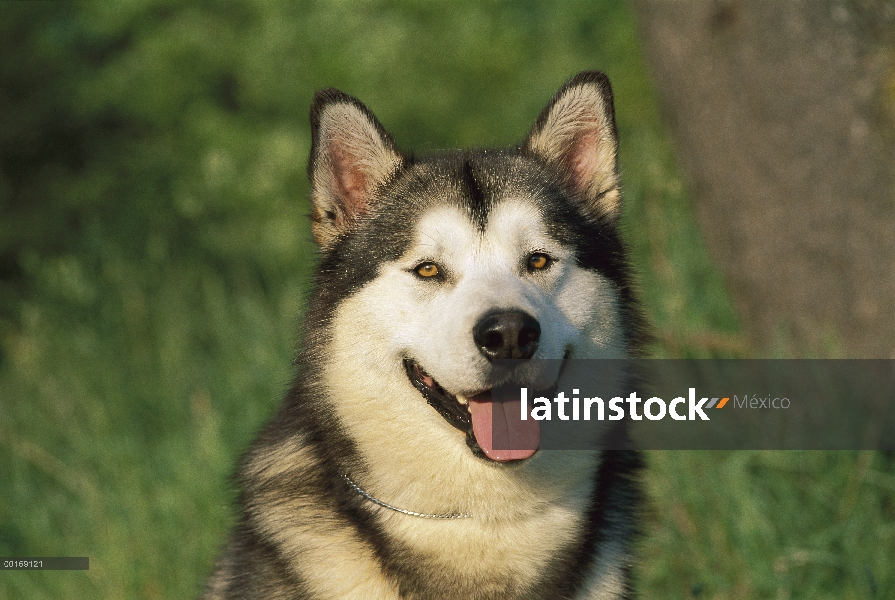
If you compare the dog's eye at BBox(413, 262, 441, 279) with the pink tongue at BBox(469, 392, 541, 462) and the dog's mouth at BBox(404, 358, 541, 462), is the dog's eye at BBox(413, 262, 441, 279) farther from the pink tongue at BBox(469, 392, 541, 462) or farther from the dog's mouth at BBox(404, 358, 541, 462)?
the pink tongue at BBox(469, 392, 541, 462)

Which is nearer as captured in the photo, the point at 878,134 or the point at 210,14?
the point at 878,134

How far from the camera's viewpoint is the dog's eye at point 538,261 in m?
2.71

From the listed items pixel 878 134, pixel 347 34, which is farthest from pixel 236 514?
pixel 347 34

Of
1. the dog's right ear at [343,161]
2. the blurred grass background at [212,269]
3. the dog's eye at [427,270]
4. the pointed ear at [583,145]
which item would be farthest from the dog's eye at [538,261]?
the blurred grass background at [212,269]

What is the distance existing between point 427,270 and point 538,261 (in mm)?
333

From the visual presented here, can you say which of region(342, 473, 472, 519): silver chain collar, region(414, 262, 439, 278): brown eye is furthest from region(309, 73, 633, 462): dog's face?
region(342, 473, 472, 519): silver chain collar

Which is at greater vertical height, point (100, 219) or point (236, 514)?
point (100, 219)

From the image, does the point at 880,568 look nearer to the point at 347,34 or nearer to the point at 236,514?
the point at 236,514

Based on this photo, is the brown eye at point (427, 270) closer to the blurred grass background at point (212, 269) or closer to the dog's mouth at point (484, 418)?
the dog's mouth at point (484, 418)

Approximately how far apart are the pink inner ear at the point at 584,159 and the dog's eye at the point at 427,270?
696 mm

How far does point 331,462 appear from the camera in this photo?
2.71m

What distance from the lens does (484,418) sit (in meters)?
2.53

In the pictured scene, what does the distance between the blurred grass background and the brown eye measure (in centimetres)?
149

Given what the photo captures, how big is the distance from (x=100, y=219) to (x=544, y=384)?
4961 millimetres
